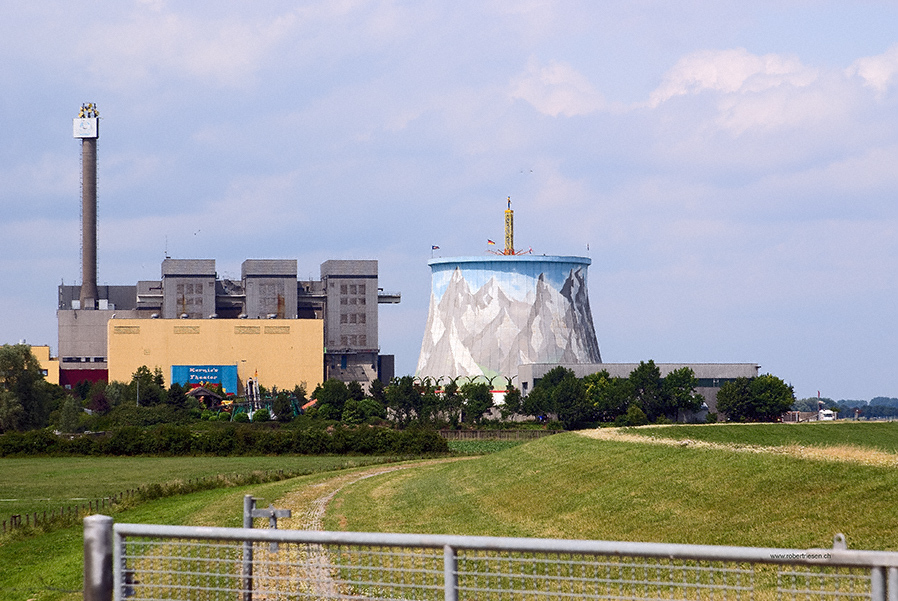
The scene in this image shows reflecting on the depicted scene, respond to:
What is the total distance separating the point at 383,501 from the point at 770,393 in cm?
9572

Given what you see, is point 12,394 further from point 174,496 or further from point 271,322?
point 174,496

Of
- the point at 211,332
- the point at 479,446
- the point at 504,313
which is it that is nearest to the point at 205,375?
the point at 211,332

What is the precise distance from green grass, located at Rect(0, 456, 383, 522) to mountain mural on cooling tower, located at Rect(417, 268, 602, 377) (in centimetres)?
6262

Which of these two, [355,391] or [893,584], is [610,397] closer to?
[355,391]

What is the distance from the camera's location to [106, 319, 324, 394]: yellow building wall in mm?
172125

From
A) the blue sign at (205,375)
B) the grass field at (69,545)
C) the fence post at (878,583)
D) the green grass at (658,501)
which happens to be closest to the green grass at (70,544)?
the grass field at (69,545)

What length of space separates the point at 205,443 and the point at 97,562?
86274mm

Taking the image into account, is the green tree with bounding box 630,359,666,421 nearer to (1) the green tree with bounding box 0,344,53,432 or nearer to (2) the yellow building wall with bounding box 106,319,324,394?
(2) the yellow building wall with bounding box 106,319,324,394

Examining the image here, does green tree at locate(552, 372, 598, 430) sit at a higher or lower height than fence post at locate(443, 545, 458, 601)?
lower

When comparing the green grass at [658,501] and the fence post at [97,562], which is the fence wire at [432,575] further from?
the green grass at [658,501]

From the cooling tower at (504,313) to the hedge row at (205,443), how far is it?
187 ft

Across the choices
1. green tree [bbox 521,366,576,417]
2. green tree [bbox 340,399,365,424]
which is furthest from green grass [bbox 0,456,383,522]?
green tree [bbox 521,366,576,417]

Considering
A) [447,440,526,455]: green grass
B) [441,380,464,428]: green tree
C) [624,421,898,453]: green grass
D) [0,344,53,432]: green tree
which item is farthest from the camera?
[441,380,464,428]: green tree

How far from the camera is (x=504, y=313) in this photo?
489ft
